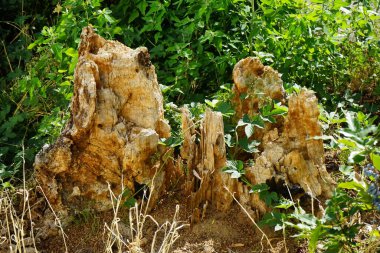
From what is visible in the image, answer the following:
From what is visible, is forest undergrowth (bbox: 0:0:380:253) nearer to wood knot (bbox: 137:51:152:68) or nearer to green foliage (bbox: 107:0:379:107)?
green foliage (bbox: 107:0:379:107)

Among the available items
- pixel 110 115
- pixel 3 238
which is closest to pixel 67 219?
pixel 3 238

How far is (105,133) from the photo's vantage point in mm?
4578

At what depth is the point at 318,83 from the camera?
5.72m

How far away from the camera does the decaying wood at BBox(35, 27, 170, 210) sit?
4555 millimetres

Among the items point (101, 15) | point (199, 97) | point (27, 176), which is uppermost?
point (101, 15)

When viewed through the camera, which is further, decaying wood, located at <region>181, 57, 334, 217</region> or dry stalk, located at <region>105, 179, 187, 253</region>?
decaying wood, located at <region>181, 57, 334, 217</region>

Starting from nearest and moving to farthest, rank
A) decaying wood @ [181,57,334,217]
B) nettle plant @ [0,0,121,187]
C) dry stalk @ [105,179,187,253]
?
dry stalk @ [105,179,187,253] → decaying wood @ [181,57,334,217] → nettle plant @ [0,0,121,187]

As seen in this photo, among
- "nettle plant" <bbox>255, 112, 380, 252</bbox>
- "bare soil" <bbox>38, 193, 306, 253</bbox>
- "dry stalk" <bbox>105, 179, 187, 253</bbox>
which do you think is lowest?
"bare soil" <bbox>38, 193, 306, 253</bbox>

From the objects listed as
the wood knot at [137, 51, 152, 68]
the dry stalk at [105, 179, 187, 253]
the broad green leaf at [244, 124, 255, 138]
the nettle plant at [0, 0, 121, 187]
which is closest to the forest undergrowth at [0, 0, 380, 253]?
the nettle plant at [0, 0, 121, 187]

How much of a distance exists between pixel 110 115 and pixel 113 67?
288mm

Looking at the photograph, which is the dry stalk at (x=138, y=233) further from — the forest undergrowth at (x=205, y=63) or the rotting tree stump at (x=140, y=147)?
the forest undergrowth at (x=205, y=63)

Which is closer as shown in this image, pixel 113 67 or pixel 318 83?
pixel 113 67

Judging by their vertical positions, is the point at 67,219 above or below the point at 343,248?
below

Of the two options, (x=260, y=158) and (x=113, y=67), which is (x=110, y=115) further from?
(x=260, y=158)
